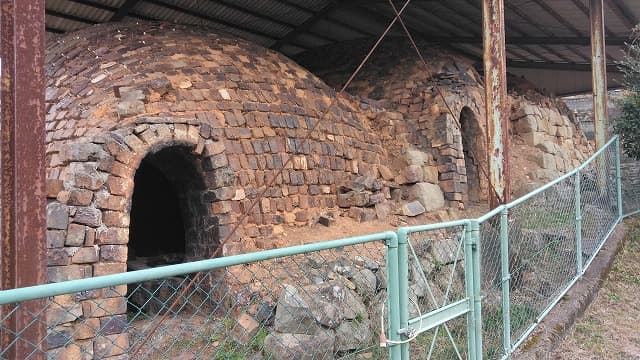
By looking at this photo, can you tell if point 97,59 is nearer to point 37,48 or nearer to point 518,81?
point 37,48

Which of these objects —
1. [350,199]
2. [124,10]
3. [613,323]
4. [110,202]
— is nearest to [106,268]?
[110,202]

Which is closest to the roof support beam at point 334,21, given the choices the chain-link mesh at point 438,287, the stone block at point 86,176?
the chain-link mesh at point 438,287

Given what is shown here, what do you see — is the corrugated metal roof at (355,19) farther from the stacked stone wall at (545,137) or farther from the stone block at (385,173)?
the stone block at (385,173)

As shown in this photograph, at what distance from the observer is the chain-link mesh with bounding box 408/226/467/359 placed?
11.5 ft

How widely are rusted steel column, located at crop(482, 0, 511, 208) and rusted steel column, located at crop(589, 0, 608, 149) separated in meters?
4.08

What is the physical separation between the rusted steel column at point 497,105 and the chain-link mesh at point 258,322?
2280 mm

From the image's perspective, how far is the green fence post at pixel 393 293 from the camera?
9.30 ft

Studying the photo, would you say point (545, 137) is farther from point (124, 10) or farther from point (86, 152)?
point (86, 152)

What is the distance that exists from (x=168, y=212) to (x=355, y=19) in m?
6.97

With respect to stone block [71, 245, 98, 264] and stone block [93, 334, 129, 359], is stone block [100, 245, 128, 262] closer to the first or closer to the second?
stone block [71, 245, 98, 264]

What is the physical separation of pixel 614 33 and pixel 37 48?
13.2 metres

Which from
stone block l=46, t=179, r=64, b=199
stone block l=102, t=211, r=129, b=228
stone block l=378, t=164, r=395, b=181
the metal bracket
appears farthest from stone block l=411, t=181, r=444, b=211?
the metal bracket

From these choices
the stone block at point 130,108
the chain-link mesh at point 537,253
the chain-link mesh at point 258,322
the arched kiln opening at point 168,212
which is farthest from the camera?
the arched kiln opening at point 168,212

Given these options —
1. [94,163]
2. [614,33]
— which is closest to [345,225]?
[94,163]
